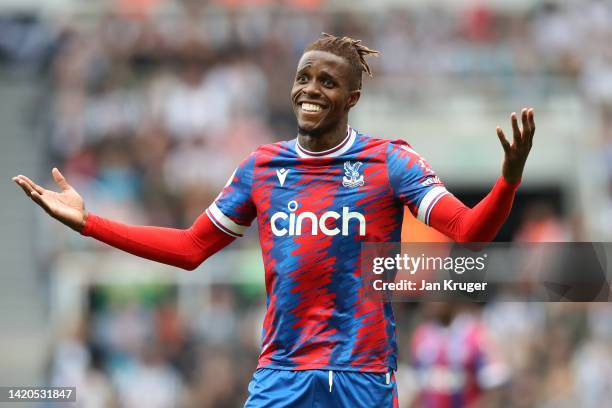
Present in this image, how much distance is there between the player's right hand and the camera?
648cm

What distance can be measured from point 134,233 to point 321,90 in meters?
1.11

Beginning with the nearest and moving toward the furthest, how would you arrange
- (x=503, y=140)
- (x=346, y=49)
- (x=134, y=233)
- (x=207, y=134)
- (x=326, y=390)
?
(x=503, y=140), (x=326, y=390), (x=346, y=49), (x=134, y=233), (x=207, y=134)

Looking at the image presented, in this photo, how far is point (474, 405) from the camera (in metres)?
11.3

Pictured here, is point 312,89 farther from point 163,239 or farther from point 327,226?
point 163,239

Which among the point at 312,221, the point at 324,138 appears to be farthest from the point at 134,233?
the point at 324,138

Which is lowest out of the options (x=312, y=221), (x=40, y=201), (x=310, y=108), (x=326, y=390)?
(x=326, y=390)

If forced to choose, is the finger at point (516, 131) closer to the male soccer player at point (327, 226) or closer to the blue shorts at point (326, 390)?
the male soccer player at point (327, 226)

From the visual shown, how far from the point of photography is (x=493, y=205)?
597 centimetres

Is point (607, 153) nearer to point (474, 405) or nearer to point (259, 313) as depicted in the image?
point (259, 313)

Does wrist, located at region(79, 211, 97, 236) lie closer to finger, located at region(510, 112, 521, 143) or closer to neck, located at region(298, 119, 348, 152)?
neck, located at region(298, 119, 348, 152)

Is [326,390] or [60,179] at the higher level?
[60,179]

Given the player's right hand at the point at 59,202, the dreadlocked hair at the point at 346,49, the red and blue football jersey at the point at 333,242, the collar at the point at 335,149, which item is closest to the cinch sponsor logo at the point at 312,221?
the red and blue football jersey at the point at 333,242

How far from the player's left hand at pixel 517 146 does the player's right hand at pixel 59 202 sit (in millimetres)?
1986

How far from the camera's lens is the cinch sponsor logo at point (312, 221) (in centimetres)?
642
